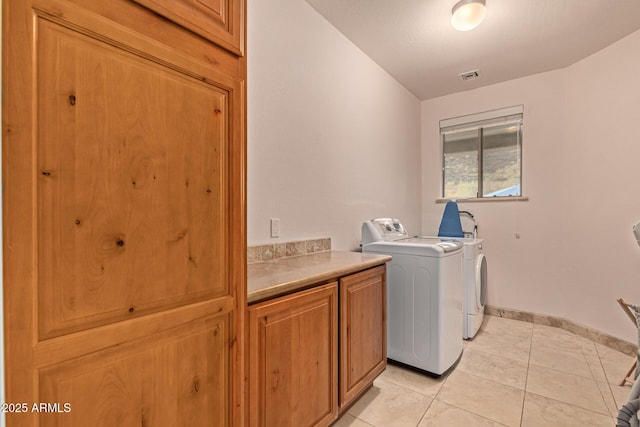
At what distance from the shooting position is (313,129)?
2.24m

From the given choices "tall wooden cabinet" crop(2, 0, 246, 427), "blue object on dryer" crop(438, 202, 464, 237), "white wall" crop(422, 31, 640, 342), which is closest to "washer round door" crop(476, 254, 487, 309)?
"blue object on dryer" crop(438, 202, 464, 237)

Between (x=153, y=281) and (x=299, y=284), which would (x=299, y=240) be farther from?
(x=153, y=281)

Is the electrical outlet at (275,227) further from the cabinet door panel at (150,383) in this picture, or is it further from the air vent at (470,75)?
the air vent at (470,75)

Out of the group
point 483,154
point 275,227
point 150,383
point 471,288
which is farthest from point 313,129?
point 483,154

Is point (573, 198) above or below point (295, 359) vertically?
above

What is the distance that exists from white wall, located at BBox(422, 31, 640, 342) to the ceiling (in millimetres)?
202

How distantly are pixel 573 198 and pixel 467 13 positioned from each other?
219cm

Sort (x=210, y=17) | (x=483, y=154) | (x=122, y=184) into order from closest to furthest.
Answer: (x=122, y=184) < (x=210, y=17) < (x=483, y=154)

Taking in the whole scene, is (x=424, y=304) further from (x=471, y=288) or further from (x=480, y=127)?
(x=480, y=127)

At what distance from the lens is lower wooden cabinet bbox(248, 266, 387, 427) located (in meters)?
1.17

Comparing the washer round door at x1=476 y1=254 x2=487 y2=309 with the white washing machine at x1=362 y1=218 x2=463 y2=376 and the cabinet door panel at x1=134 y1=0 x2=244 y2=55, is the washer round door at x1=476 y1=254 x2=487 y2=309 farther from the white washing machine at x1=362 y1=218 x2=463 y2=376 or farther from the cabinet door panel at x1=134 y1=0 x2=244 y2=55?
the cabinet door panel at x1=134 y1=0 x2=244 y2=55

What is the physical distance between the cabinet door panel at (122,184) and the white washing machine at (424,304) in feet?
5.22

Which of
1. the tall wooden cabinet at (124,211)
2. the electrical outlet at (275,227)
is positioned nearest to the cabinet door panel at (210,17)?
the tall wooden cabinet at (124,211)

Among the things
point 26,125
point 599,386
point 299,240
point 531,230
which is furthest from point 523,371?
point 26,125
